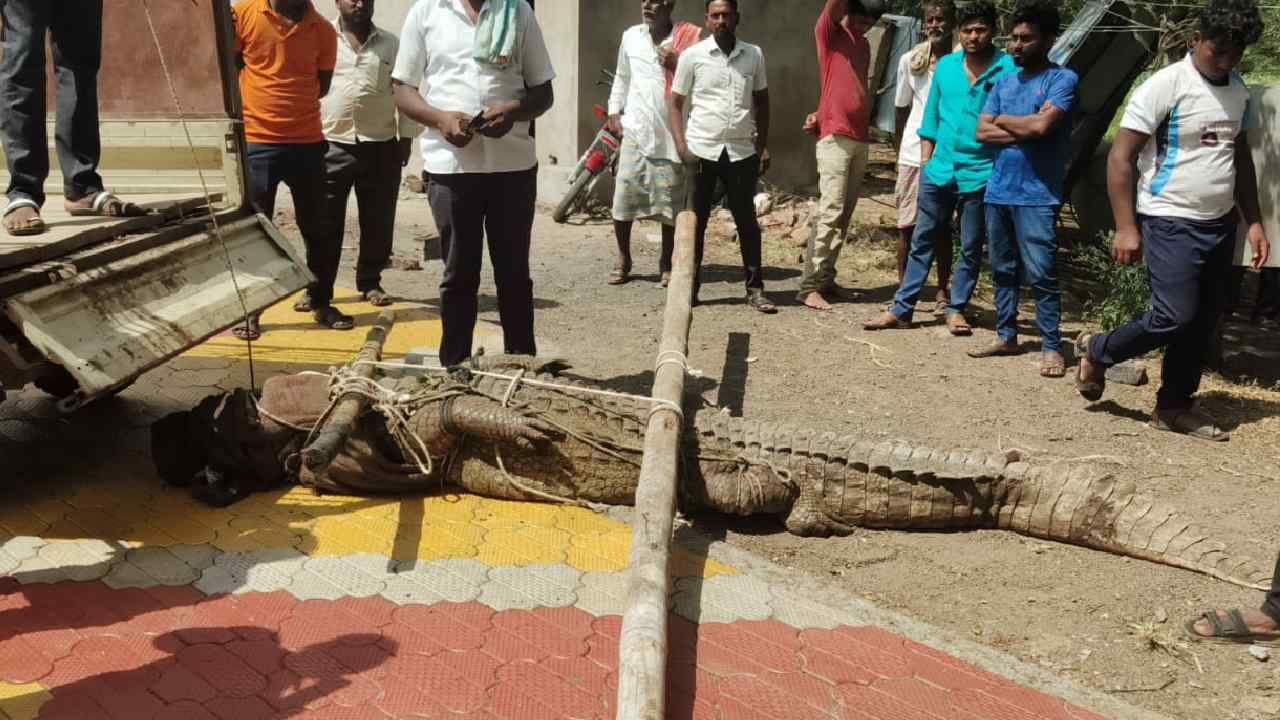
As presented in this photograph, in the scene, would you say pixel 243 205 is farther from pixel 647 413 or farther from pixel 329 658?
pixel 329 658

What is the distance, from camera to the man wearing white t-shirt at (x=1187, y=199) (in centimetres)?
448

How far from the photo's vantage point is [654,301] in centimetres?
699

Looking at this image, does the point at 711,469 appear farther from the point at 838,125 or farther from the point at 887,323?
the point at 838,125

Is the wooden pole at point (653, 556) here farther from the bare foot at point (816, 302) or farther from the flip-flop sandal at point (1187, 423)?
the bare foot at point (816, 302)

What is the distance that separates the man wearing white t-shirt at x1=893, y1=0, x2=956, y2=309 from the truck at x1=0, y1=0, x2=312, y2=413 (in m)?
3.94

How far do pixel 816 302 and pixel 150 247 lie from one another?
426cm

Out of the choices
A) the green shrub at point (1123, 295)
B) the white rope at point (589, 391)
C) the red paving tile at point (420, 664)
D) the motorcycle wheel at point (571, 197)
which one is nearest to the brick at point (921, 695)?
the red paving tile at point (420, 664)

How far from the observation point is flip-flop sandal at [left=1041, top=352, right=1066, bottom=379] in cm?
544

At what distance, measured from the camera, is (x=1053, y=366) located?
5.45 meters

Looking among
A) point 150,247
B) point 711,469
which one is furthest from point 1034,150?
point 150,247

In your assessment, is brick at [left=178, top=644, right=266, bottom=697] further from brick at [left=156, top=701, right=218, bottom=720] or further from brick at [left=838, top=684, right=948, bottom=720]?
brick at [left=838, top=684, right=948, bottom=720]

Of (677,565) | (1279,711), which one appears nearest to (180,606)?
(677,565)

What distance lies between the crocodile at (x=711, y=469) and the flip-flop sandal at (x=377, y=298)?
100 inches

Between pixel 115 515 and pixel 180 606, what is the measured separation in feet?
2.60
